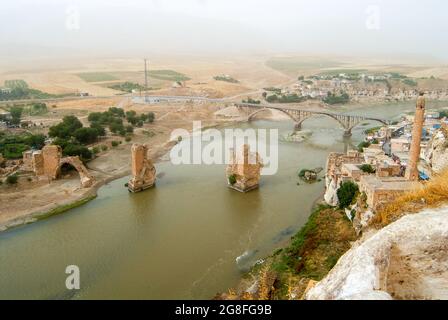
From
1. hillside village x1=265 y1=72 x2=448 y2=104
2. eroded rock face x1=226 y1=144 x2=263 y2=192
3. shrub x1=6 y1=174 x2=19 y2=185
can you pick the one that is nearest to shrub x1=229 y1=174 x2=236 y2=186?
eroded rock face x1=226 y1=144 x2=263 y2=192

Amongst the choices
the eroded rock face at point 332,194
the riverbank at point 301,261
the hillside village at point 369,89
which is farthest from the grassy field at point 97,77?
the riverbank at point 301,261

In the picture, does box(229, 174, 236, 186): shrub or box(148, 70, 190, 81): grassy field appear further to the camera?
box(148, 70, 190, 81): grassy field

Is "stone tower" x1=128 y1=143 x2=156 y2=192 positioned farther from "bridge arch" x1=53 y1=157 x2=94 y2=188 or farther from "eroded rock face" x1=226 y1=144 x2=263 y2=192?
"eroded rock face" x1=226 y1=144 x2=263 y2=192

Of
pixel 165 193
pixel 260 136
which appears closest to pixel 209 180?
pixel 165 193

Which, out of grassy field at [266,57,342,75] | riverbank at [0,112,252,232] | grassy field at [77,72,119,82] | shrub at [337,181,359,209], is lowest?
riverbank at [0,112,252,232]
